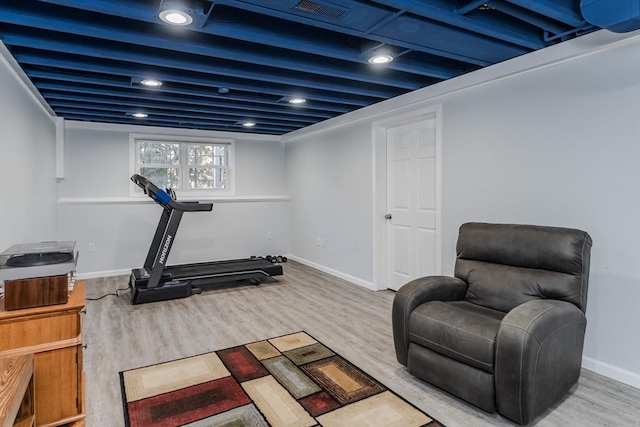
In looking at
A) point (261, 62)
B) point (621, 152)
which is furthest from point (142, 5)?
point (621, 152)

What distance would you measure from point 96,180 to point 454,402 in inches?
212

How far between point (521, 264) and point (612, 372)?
3.03 ft

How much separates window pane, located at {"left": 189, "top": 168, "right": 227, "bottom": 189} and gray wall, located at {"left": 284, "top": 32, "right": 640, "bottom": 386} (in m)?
3.42

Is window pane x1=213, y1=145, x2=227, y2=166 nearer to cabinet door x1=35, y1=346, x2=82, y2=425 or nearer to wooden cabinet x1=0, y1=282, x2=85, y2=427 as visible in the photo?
wooden cabinet x1=0, y1=282, x2=85, y2=427

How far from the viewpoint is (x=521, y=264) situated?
8.17 feet

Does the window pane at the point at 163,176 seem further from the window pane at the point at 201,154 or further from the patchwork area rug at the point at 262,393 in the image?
the patchwork area rug at the point at 262,393

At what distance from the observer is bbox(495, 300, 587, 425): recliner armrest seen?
1865mm

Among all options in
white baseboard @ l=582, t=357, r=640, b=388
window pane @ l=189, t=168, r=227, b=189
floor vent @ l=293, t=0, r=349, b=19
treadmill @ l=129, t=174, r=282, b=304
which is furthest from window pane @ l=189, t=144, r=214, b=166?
white baseboard @ l=582, t=357, r=640, b=388

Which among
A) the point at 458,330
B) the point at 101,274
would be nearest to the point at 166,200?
the point at 101,274

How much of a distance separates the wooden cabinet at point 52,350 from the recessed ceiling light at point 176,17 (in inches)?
64.9

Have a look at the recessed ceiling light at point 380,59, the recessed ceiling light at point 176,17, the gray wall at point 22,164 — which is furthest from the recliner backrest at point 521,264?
the gray wall at point 22,164

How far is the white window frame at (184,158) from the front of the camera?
18.4ft

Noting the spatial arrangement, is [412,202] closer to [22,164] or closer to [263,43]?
[263,43]

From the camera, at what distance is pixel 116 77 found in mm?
3363
